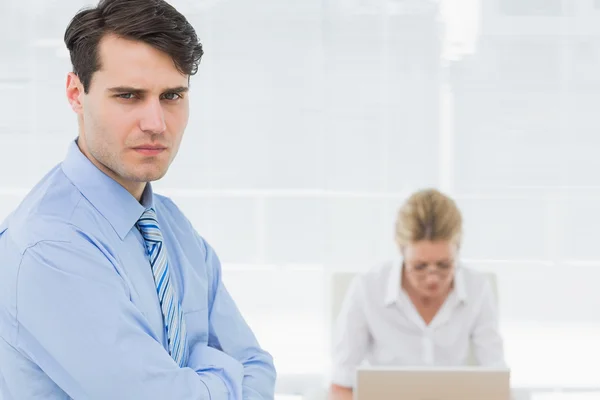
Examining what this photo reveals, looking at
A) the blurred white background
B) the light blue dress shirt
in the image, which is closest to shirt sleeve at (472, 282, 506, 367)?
the blurred white background

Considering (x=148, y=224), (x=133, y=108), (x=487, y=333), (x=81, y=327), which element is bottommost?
(x=487, y=333)

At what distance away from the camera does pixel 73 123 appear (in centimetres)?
426

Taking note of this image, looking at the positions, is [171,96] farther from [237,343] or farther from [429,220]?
[429,220]

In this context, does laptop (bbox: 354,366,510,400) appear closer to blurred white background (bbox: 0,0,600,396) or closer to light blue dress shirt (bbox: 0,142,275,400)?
light blue dress shirt (bbox: 0,142,275,400)

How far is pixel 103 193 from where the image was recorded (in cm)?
121

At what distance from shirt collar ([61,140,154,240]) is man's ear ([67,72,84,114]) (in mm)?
70

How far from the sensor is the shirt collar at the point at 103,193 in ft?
3.92

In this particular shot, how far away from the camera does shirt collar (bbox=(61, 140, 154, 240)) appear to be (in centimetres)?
120

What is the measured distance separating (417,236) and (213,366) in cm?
178

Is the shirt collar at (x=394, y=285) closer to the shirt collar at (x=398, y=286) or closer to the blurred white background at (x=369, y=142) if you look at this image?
the shirt collar at (x=398, y=286)

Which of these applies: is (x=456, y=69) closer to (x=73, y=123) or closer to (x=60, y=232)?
(x=73, y=123)

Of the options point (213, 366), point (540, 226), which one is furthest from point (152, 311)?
point (540, 226)

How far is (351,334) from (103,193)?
6.03 feet

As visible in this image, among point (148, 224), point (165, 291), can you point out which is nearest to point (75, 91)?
point (148, 224)
